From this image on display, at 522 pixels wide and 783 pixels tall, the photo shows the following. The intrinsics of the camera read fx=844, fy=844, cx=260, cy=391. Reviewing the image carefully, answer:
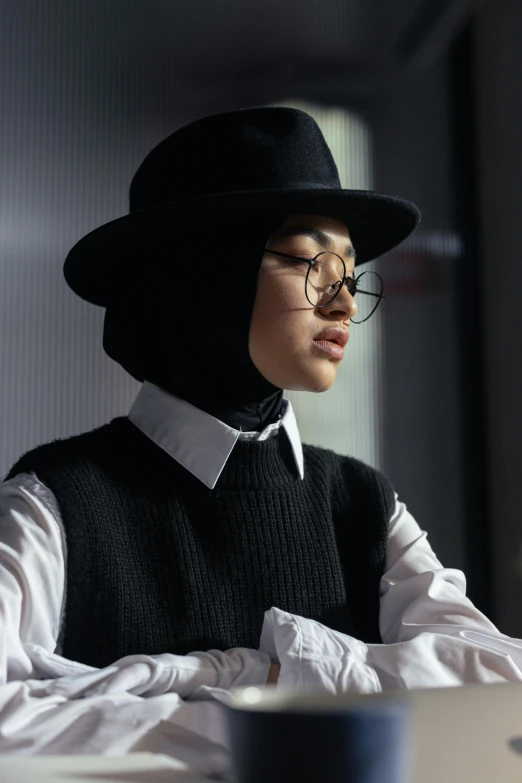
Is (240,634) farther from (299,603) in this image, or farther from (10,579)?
(10,579)

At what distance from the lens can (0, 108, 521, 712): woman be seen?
3.43ft

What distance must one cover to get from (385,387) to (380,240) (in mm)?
527

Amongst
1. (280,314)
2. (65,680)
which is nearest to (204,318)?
(280,314)

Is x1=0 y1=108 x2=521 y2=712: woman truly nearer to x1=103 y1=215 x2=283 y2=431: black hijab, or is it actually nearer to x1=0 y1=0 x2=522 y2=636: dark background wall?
x1=103 y1=215 x2=283 y2=431: black hijab

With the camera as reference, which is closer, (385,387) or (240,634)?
(240,634)

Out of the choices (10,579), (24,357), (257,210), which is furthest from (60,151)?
(10,579)

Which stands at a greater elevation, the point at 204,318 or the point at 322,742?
the point at 204,318

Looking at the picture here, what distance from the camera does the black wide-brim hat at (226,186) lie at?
1107 mm

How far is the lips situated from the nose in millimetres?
18

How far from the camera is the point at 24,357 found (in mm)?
1529

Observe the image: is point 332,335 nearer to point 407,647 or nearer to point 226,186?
point 226,186

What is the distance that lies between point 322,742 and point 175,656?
548 mm

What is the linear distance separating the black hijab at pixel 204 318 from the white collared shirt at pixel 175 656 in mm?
37

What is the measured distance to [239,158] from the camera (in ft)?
3.74
